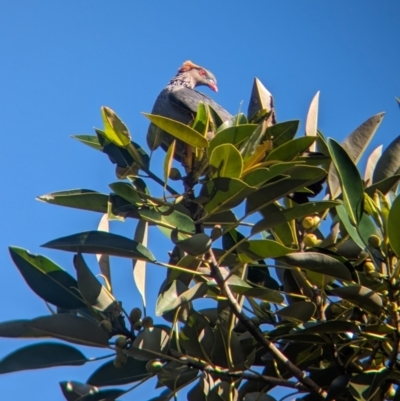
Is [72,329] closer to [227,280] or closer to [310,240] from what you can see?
[227,280]

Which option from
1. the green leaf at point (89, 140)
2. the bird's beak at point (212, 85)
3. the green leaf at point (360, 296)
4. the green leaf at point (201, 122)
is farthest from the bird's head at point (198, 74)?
the green leaf at point (360, 296)

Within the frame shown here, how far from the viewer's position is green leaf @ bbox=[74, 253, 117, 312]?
2.59 meters

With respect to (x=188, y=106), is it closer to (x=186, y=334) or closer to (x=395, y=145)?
(x=395, y=145)

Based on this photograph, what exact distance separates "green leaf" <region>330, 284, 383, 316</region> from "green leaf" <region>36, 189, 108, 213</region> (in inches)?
33.0

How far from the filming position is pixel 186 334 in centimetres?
263

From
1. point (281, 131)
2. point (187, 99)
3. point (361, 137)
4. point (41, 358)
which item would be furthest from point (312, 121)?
point (187, 99)

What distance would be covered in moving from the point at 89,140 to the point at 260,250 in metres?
0.87

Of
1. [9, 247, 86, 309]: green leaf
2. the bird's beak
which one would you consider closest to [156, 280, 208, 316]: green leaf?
[9, 247, 86, 309]: green leaf

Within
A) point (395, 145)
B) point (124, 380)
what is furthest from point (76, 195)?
point (395, 145)

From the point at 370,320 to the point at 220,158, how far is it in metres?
0.79

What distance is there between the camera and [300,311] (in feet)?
8.70

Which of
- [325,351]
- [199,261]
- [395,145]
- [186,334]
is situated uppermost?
[395,145]

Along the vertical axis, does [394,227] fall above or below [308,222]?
below

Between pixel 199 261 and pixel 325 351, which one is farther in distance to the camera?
pixel 325 351
